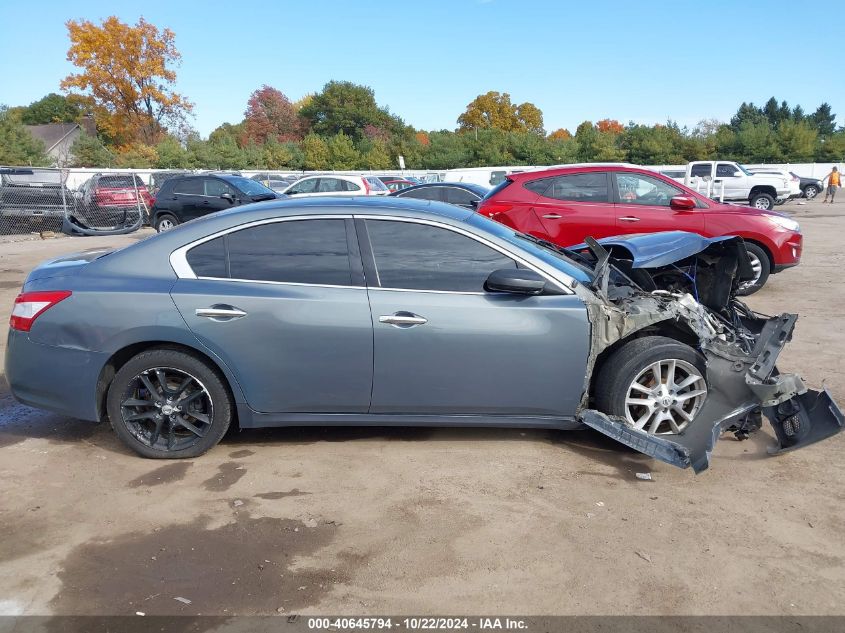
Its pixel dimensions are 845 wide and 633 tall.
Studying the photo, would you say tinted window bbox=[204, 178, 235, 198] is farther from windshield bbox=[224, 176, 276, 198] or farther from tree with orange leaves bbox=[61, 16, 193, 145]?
tree with orange leaves bbox=[61, 16, 193, 145]

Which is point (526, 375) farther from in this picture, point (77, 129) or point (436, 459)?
point (77, 129)

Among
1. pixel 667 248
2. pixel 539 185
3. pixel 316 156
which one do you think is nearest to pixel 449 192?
pixel 539 185

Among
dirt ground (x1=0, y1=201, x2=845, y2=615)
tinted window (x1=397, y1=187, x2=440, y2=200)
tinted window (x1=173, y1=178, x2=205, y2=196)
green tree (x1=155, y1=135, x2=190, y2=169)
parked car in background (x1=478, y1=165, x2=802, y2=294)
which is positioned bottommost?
dirt ground (x1=0, y1=201, x2=845, y2=615)

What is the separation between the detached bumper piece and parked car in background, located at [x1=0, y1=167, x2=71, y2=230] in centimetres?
1898

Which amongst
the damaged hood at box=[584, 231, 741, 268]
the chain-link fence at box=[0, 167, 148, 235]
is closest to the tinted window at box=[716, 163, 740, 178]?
the chain-link fence at box=[0, 167, 148, 235]

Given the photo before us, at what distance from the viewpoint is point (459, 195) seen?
14242 millimetres

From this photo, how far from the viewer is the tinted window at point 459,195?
46.4 feet

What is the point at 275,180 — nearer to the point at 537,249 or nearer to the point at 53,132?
the point at 537,249

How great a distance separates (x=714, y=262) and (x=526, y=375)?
2.21 metres

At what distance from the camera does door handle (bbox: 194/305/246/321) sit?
12.9ft

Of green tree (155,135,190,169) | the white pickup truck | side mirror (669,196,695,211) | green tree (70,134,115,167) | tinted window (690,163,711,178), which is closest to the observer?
side mirror (669,196,695,211)

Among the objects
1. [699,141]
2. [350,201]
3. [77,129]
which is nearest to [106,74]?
[77,129]

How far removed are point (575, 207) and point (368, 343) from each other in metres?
5.40

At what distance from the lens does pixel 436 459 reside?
13.4 feet
